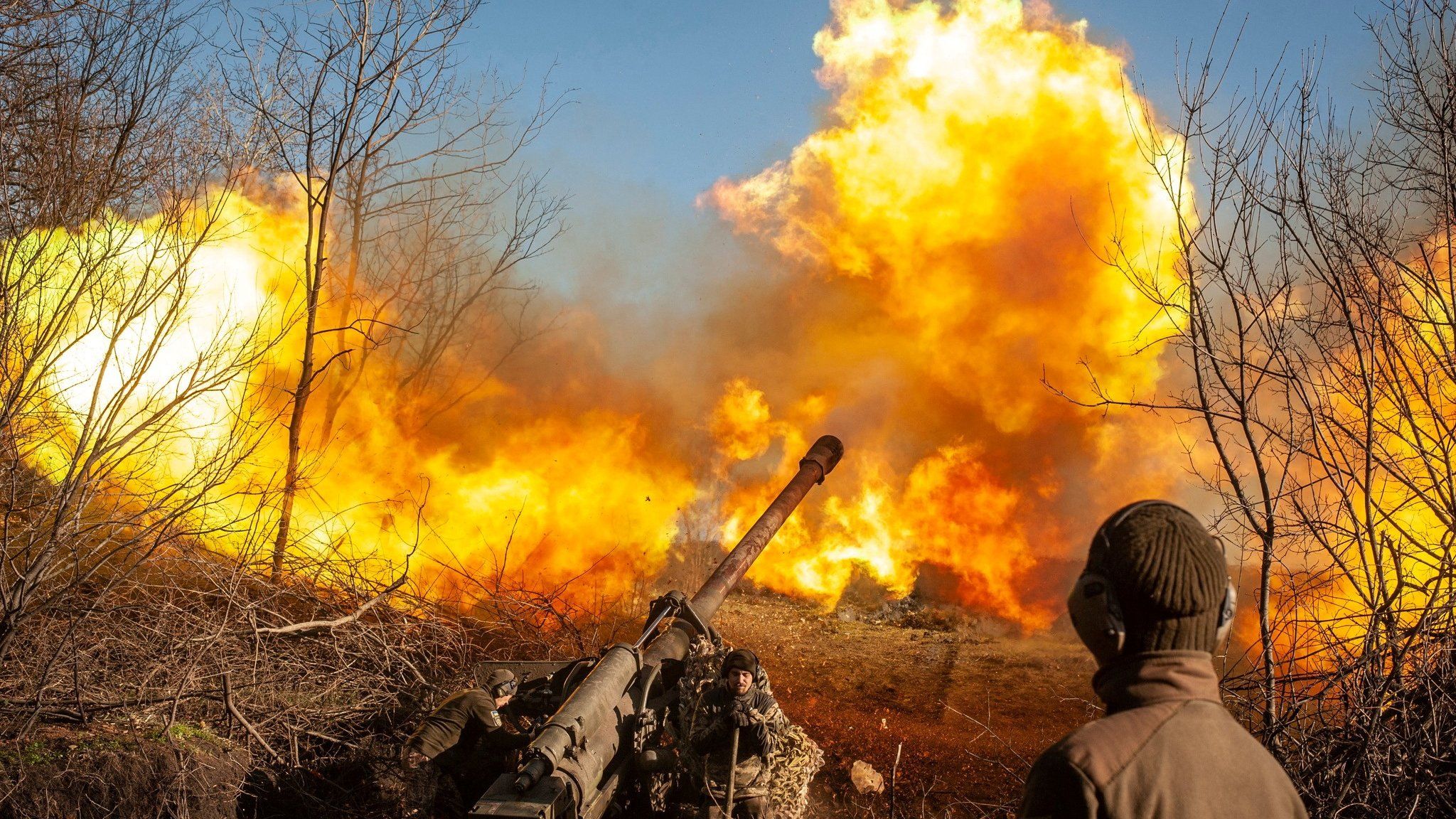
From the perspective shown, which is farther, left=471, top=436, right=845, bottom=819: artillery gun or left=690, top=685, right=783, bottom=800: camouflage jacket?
A: left=690, top=685, right=783, bottom=800: camouflage jacket

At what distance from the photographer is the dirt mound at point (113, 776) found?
550cm

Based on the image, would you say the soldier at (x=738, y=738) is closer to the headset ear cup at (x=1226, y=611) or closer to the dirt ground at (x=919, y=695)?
Answer: the dirt ground at (x=919, y=695)

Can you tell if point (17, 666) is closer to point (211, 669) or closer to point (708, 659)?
point (211, 669)

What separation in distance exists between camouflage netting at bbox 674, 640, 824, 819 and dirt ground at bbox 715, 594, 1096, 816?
3.83 ft

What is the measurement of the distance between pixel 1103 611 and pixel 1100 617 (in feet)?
0.04

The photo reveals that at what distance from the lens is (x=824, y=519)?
15180mm

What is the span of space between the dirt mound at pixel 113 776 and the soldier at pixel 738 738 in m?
3.42

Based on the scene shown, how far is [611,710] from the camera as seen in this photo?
5859mm

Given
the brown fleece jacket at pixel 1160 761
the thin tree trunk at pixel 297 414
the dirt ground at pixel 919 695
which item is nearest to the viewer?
the brown fleece jacket at pixel 1160 761

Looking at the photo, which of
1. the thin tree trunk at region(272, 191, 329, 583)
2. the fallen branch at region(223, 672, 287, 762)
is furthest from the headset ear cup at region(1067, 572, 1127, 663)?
the thin tree trunk at region(272, 191, 329, 583)

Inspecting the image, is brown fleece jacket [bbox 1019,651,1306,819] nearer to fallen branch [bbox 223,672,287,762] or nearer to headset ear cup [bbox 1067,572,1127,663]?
headset ear cup [bbox 1067,572,1127,663]

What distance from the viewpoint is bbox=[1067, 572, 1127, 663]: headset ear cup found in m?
1.63

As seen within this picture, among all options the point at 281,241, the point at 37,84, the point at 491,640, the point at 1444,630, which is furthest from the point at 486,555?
the point at 1444,630

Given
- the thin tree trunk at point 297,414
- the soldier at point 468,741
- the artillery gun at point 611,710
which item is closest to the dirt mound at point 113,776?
the soldier at point 468,741
